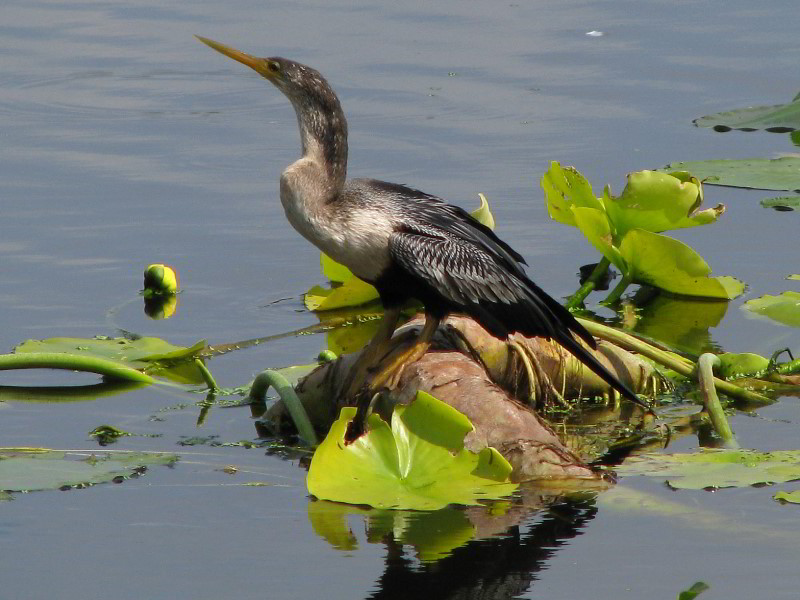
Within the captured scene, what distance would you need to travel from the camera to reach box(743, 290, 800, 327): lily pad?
627cm

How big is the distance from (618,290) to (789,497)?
204 centimetres

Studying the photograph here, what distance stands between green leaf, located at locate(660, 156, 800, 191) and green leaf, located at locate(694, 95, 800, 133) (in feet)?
2.72

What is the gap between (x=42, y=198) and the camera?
25.8 ft

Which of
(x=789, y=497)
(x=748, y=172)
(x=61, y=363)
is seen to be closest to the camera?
(x=789, y=497)

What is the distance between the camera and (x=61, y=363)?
18.2 feet

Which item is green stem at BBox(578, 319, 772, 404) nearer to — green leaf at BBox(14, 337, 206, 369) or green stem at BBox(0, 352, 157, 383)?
green leaf at BBox(14, 337, 206, 369)

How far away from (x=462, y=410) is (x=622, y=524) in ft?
2.31

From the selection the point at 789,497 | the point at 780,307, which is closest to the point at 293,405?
the point at 789,497

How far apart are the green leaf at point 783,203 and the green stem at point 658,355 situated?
2136mm

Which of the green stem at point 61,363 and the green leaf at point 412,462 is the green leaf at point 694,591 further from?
the green stem at point 61,363

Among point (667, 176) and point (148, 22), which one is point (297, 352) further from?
point (148, 22)

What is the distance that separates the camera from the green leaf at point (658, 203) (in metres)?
6.27

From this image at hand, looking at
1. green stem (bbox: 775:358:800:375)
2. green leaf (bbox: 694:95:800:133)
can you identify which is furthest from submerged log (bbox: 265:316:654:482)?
green leaf (bbox: 694:95:800:133)

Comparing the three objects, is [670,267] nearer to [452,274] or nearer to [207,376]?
[452,274]
